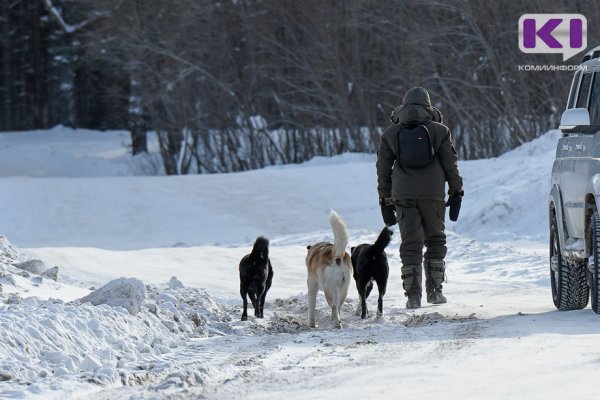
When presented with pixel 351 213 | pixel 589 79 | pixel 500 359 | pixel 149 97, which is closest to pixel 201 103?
pixel 149 97

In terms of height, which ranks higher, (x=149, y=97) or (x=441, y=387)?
(x=149, y=97)

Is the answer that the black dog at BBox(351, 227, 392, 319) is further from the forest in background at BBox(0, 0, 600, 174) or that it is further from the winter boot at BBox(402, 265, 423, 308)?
the forest in background at BBox(0, 0, 600, 174)

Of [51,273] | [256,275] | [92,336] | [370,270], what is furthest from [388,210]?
[92,336]

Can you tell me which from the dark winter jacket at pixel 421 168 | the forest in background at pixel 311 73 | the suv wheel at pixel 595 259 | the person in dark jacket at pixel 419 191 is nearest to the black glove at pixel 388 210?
the person in dark jacket at pixel 419 191

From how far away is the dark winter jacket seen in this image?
35.4ft

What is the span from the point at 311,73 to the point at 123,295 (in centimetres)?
2636

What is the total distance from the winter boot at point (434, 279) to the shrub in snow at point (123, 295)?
9.25 feet

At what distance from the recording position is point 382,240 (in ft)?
34.0

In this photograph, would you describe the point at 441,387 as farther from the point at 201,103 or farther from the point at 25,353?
the point at 201,103

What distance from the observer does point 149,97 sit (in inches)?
1471

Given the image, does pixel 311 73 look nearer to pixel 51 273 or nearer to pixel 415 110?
pixel 51 273

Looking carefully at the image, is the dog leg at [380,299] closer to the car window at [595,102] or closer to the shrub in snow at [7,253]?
the car window at [595,102]

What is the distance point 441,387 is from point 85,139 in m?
46.0

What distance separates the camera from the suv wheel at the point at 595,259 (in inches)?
344
